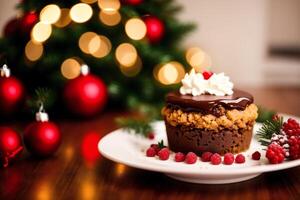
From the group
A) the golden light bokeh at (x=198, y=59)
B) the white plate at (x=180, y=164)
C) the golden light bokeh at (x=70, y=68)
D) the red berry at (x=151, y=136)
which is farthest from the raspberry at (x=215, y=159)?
the golden light bokeh at (x=198, y=59)

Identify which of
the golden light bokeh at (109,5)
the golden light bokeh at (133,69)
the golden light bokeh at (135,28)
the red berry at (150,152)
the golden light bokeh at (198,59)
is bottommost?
the golden light bokeh at (198,59)

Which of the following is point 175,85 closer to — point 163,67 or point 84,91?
point 163,67

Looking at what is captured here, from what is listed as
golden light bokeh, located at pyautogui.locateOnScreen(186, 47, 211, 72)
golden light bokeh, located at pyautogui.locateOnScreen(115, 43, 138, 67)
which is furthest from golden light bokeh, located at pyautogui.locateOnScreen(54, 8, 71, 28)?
golden light bokeh, located at pyautogui.locateOnScreen(186, 47, 211, 72)

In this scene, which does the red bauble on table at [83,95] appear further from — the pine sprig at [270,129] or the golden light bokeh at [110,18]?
the pine sprig at [270,129]

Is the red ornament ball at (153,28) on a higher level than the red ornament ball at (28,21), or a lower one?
lower

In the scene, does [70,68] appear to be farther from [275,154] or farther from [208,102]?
[275,154]

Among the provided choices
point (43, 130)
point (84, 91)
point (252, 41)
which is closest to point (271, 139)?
point (43, 130)

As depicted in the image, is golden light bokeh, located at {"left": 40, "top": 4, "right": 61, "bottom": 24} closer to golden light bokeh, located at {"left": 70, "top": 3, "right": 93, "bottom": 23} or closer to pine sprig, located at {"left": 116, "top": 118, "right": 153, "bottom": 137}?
golden light bokeh, located at {"left": 70, "top": 3, "right": 93, "bottom": 23}
